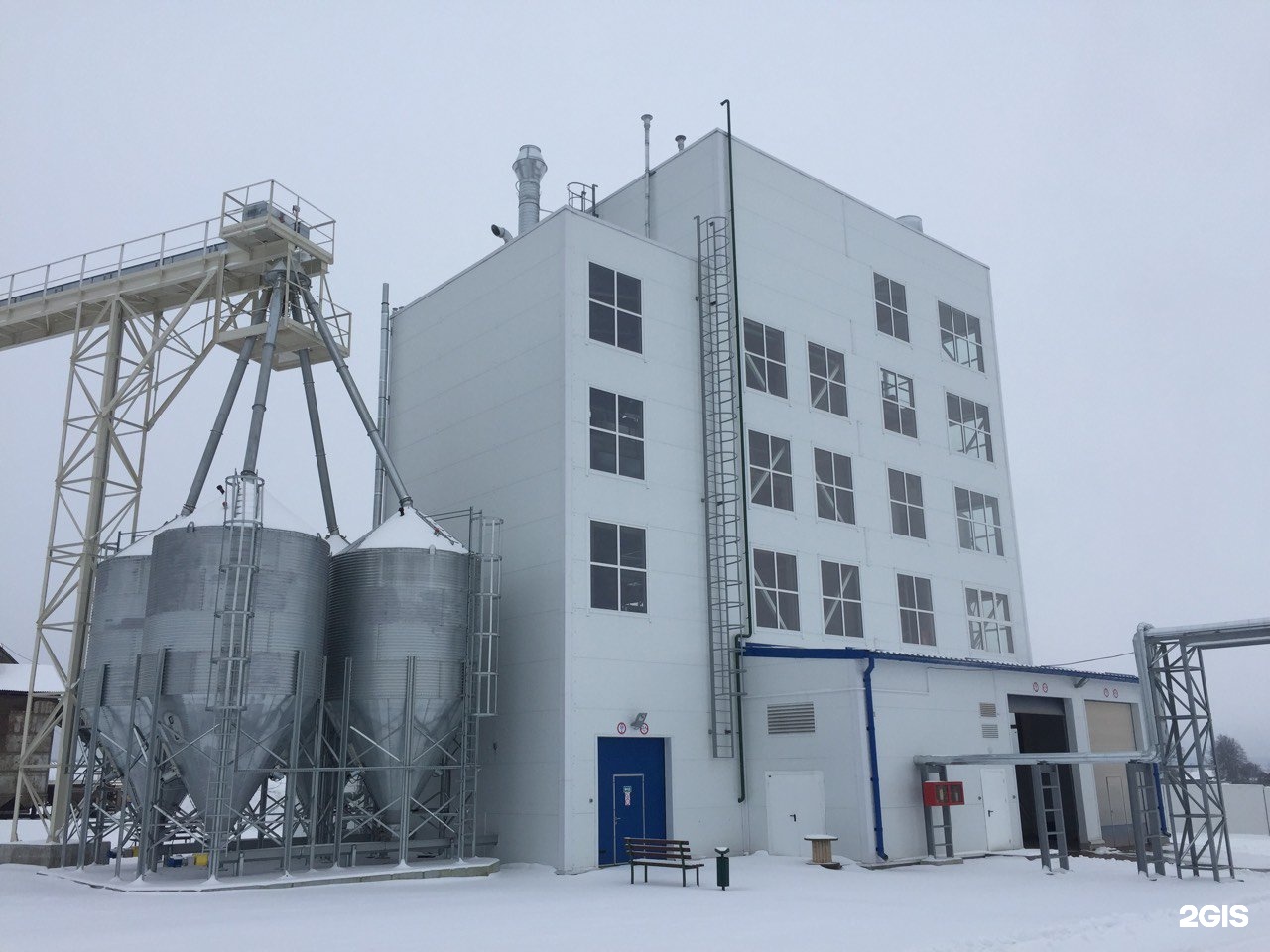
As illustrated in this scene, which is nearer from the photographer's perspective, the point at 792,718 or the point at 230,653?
the point at 230,653

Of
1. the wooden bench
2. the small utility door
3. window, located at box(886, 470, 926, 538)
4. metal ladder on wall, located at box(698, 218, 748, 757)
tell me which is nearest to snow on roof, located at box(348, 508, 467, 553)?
the small utility door

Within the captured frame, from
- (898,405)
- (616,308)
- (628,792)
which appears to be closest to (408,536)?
(628,792)

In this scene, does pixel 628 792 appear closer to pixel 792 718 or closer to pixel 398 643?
pixel 792 718

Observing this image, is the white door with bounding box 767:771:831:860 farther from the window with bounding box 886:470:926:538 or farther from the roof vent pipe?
the roof vent pipe

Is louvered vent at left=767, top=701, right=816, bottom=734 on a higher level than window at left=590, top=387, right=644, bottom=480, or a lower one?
lower

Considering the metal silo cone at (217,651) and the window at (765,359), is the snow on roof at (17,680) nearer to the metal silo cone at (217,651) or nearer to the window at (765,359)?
the metal silo cone at (217,651)

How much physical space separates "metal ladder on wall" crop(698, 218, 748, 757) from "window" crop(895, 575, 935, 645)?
7.93 metres

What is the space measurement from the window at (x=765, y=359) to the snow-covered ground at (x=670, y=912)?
46.9 feet

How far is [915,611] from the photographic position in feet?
116

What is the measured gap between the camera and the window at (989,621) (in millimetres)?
37688

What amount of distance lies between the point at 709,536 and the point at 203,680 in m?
13.7

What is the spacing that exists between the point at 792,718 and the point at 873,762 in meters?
2.44

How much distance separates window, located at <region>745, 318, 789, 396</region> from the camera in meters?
32.0

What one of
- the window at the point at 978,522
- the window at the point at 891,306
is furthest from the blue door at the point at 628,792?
the window at the point at 891,306
